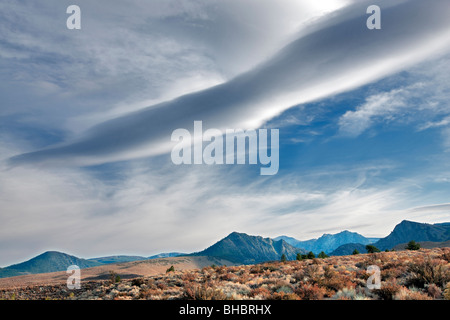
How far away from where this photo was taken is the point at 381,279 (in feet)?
49.5
